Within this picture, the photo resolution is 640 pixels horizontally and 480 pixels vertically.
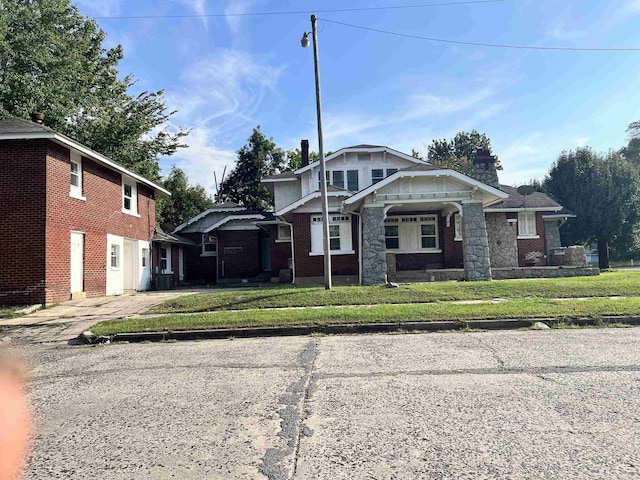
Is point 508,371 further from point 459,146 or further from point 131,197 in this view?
point 459,146

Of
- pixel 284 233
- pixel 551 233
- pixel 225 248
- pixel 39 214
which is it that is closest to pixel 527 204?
pixel 551 233

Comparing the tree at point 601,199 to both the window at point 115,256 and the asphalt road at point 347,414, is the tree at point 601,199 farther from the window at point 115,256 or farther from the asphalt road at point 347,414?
the window at point 115,256

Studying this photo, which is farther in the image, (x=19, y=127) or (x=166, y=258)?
(x=166, y=258)

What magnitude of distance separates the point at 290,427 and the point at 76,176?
15242mm

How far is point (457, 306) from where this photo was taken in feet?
35.5

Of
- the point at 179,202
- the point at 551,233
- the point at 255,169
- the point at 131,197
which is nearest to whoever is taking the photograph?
the point at 131,197

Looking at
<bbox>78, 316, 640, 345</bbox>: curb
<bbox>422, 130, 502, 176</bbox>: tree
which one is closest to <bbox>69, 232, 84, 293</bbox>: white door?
<bbox>78, 316, 640, 345</bbox>: curb

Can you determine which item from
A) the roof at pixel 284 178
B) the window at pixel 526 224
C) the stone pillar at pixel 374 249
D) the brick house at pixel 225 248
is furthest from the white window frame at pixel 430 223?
the brick house at pixel 225 248

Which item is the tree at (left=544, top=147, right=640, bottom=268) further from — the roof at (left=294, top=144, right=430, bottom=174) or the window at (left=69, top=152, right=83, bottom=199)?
the window at (left=69, top=152, right=83, bottom=199)

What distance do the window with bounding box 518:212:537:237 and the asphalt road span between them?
666 inches

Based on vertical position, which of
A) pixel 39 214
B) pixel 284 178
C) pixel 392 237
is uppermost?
pixel 284 178

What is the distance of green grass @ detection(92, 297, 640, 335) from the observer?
30.8ft

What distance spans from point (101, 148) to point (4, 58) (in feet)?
20.8

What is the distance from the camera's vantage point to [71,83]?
982 inches
